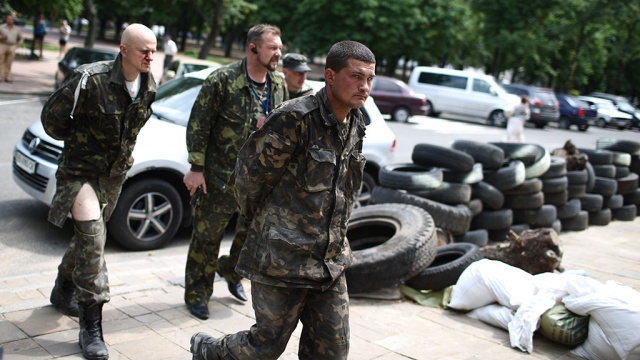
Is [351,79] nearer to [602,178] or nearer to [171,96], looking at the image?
[171,96]

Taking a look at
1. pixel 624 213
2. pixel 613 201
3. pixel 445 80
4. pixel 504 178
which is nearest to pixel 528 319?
pixel 504 178

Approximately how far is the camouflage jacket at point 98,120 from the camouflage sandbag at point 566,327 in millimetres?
3170

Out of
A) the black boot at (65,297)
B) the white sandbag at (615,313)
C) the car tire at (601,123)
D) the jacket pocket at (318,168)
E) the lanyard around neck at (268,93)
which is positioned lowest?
the car tire at (601,123)

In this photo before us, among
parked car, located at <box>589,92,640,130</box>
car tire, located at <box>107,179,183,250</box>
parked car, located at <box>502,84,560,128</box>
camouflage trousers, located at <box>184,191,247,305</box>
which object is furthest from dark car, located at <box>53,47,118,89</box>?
parked car, located at <box>589,92,640,130</box>

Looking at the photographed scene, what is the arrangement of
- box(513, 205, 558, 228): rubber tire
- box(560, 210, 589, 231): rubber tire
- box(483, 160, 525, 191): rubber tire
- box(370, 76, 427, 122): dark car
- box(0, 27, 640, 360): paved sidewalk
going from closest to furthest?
box(0, 27, 640, 360): paved sidewalk < box(483, 160, 525, 191): rubber tire < box(513, 205, 558, 228): rubber tire < box(560, 210, 589, 231): rubber tire < box(370, 76, 427, 122): dark car

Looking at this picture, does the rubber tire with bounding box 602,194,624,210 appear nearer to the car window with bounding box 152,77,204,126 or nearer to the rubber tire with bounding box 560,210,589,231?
the rubber tire with bounding box 560,210,589,231

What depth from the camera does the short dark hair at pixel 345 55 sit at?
9.81 feet

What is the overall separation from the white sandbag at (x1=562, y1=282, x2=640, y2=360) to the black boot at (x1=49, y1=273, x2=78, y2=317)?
351 centimetres

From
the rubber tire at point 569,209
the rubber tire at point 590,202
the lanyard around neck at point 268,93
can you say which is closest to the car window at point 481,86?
the rubber tire at point 590,202

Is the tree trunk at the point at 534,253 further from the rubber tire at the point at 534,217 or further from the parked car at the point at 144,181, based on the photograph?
the parked car at the point at 144,181

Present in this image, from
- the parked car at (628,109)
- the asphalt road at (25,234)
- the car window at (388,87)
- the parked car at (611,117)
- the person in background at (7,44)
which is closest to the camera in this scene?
the asphalt road at (25,234)

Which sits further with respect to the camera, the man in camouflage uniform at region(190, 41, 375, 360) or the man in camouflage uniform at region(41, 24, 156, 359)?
the man in camouflage uniform at region(41, 24, 156, 359)

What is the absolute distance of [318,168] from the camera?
120 inches

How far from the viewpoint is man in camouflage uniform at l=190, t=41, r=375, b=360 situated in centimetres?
303
